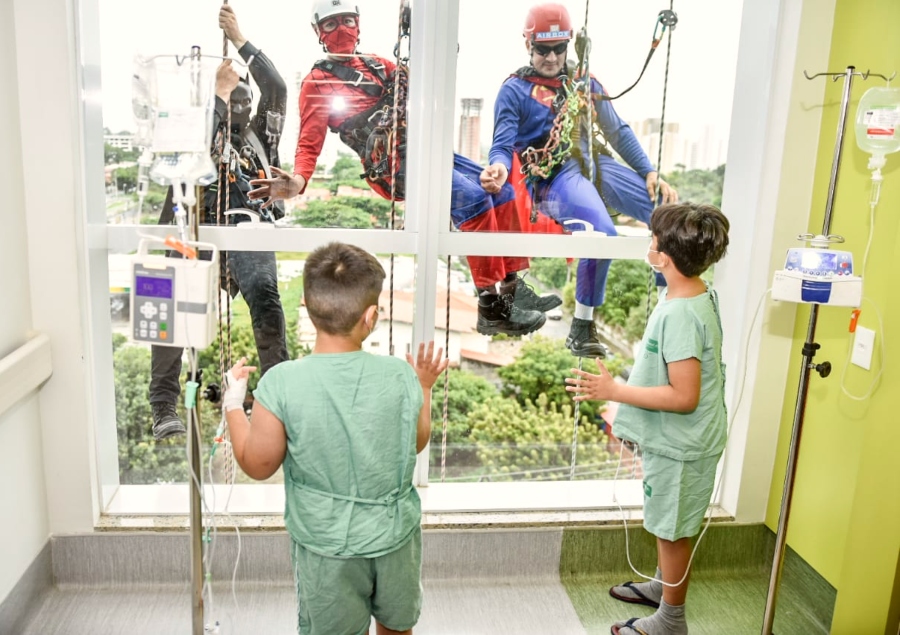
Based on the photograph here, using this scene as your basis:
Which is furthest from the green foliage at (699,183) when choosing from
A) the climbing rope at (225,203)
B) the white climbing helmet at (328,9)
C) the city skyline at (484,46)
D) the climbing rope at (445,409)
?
the climbing rope at (225,203)

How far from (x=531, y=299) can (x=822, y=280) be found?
1.00 metres

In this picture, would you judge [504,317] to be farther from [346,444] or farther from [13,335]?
[13,335]

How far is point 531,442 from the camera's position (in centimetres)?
279

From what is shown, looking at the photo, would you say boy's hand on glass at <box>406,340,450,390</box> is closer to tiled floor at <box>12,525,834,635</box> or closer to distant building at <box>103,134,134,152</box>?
tiled floor at <box>12,525,834,635</box>

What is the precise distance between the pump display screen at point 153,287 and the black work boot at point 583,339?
1.59 metres

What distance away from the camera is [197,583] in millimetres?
1599

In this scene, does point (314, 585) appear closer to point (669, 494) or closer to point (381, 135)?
point (669, 494)

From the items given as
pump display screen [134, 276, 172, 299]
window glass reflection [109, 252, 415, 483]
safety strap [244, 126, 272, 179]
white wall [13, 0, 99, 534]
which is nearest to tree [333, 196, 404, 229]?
window glass reflection [109, 252, 415, 483]

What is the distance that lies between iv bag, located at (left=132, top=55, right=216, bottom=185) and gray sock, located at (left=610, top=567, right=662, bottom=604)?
182 centimetres

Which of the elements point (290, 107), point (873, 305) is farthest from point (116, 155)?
point (873, 305)

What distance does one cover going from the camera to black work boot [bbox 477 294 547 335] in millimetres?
2541

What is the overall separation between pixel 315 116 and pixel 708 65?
1372 mm

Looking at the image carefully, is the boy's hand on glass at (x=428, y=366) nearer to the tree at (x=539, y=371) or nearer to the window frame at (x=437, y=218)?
the window frame at (x=437, y=218)

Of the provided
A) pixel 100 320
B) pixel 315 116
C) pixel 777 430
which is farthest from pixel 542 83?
pixel 100 320
